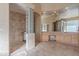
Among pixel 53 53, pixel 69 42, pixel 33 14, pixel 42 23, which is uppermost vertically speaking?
pixel 33 14

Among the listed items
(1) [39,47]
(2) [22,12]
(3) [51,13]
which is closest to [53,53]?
(1) [39,47]

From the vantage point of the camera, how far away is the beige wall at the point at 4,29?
2.00m

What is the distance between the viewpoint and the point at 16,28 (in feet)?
7.01

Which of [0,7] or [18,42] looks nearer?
[0,7]

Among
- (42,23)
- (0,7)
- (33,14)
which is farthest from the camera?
(42,23)

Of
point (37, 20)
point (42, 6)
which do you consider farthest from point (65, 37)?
point (42, 6)

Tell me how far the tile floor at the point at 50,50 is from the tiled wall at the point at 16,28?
0.40ft

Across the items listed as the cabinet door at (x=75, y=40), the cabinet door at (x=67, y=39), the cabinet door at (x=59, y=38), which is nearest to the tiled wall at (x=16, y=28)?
the cabinet door at (x=59, y=38)

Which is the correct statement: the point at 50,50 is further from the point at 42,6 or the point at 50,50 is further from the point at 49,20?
the point at 42,6

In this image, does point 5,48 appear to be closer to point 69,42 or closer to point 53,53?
point 53,53

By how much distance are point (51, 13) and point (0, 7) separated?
95cm

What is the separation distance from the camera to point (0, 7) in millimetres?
1977

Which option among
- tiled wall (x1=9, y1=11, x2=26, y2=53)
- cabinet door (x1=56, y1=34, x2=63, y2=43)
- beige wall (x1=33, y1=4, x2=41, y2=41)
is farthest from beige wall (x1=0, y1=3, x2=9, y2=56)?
cabinet door (x1=56, y1=34, x2=63, y2=43)

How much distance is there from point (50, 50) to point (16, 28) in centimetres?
75
